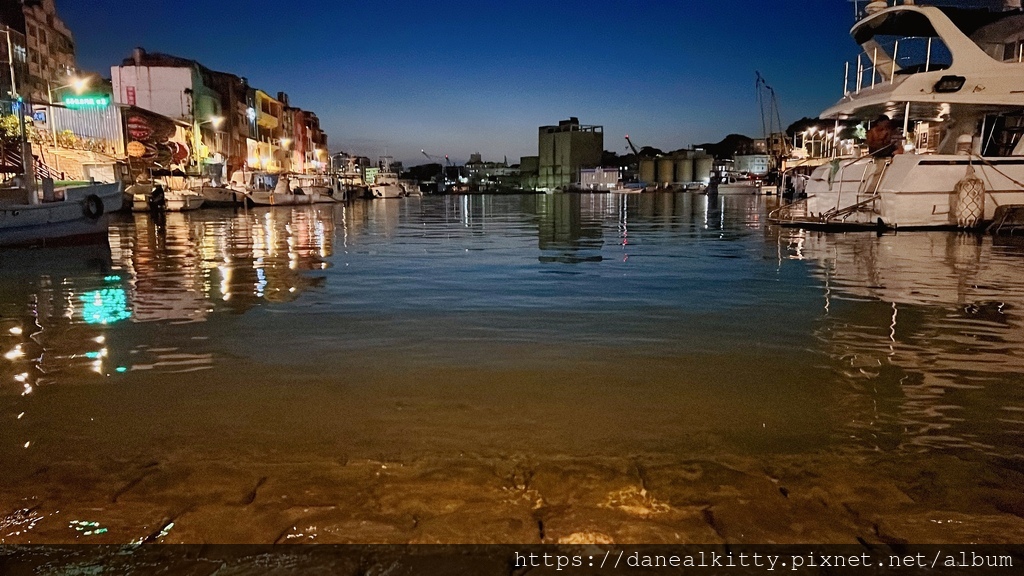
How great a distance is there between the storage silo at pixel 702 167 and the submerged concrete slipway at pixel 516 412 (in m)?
173

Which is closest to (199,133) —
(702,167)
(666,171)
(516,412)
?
(516,412)

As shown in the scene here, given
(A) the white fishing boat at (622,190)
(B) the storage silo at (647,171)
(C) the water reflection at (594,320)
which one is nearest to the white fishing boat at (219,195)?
(C) the water reflection at (594,320)

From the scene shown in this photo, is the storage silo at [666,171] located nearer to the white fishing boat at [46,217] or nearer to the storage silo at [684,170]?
the storage silo at [684,170]

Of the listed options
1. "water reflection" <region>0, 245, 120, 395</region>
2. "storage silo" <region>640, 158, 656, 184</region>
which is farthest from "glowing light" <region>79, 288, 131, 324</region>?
"storage silo" <region>640, 158, 656, 184</region>

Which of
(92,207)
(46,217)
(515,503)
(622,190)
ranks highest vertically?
(622,190)

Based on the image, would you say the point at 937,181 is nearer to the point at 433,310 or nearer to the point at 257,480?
the point at 433,310

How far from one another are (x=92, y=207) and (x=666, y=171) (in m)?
173

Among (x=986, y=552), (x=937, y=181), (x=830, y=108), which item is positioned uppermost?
(x=830, y=108)

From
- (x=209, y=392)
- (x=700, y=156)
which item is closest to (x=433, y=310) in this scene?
(x=209, y=392)

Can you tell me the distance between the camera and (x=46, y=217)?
1978 centimetres

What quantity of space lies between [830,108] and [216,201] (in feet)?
157

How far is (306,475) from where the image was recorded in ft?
13.4

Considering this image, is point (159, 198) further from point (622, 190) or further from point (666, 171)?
point (666, 171)

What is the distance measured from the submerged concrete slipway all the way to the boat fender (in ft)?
34.4
